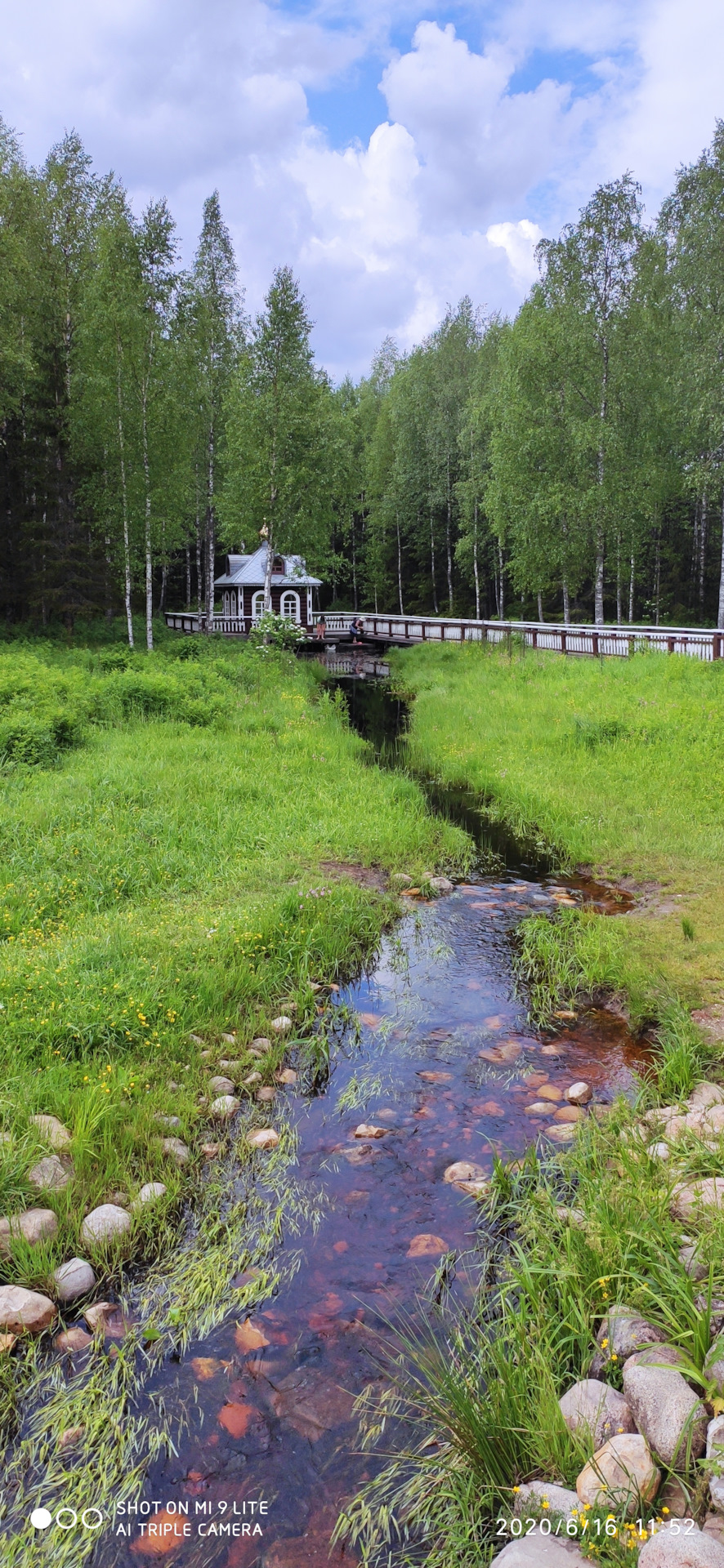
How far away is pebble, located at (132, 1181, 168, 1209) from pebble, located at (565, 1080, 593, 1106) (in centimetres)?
257

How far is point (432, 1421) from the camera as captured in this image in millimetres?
3246

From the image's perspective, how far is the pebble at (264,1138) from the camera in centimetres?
500

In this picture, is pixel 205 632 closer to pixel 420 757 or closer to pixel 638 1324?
pixel 420 757

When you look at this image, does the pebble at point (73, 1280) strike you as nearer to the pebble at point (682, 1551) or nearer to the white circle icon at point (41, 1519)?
the white circle icon at point (41, 1519)

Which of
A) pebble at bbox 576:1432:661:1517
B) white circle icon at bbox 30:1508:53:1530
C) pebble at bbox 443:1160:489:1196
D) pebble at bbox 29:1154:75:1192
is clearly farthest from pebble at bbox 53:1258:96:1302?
pebble at bbox 576:1432:661:1517

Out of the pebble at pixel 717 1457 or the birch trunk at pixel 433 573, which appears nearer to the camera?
the pebble at pixel 717 1457

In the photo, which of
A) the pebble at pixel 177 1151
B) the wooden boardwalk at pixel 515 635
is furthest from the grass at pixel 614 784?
the pebble at pixel 177 1151

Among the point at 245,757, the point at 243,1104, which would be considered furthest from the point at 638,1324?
the point at 245,757

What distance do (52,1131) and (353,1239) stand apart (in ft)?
5.77

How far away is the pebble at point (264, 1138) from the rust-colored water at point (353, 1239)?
179 millimetres

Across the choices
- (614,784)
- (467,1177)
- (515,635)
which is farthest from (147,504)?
(467,1177)
